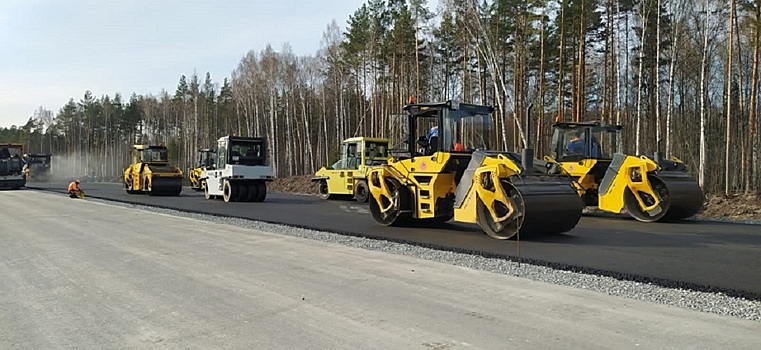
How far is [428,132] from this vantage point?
11.6 m

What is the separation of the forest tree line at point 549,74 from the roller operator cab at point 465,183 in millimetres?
1807

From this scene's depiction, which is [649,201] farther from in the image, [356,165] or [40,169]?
[40,169]

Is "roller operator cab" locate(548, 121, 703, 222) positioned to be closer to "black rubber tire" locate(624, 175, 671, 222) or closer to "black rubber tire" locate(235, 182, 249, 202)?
"black rubber tire" locate(624, 175, 671, 222)

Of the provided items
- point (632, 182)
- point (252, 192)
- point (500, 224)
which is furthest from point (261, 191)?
point (500, 224)


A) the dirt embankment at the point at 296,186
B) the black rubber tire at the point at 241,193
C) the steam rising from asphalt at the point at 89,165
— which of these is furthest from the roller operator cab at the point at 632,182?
the steam rising from asphalt at the point at 89,165

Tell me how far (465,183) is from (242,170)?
12613mm

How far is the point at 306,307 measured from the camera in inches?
213

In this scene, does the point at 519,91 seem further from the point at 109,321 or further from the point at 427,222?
the point at 109,321

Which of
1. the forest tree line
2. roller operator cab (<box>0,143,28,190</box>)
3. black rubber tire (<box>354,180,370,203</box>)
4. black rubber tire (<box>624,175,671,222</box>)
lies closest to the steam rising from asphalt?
the forest tree line

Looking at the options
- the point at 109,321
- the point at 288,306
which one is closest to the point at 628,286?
the point at 288,306

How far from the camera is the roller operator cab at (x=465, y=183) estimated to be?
9672 millimetres

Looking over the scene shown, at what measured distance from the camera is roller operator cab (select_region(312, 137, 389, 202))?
21250 millimetres

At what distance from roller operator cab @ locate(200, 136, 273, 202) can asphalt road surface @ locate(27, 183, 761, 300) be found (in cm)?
765

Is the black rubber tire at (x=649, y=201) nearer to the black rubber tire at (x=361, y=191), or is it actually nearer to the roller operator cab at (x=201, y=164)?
the black rubber tire at (x=361, y=191)
